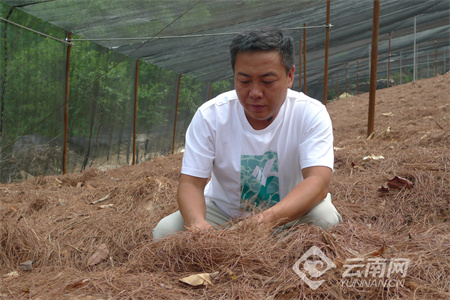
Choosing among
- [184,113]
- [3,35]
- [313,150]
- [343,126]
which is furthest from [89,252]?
[184,113]

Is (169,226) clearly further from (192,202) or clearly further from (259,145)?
(259,145)

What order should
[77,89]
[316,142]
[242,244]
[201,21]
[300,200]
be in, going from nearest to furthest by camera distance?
[242,244]
[300,200]
[316,142]
[201,21]
[77,89]

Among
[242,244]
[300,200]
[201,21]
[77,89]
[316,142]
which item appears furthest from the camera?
[77,89]

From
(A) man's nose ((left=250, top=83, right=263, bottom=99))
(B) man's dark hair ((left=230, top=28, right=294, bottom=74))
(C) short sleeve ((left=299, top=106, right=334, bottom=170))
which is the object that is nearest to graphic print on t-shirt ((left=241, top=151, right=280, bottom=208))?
(C) short sleeve ((left=299, top=106, right=334, bottom=170))

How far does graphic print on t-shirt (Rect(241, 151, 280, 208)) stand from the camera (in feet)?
6.49

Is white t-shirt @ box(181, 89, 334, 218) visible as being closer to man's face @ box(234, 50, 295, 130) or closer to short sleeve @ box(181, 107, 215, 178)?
short sleeve @ box(181, 107, 215, 178)

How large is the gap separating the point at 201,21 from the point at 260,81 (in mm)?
4644

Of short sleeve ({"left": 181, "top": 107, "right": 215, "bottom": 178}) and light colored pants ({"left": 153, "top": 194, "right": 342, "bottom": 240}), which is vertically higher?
short sleeve ({"left": 181, "top": 107, "right": 215, "bottom": 178})

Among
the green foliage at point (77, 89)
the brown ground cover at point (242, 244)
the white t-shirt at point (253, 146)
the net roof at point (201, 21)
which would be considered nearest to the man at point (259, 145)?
the white t-shirt at point (253, 146)

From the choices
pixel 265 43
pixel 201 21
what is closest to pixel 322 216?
pixel 265 43

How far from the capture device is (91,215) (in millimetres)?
3020

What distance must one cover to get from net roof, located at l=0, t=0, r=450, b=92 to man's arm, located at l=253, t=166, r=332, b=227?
3139 millimetres

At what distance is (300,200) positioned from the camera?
5.82 feet

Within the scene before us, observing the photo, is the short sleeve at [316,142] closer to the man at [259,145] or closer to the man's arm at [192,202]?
the man at [259,145]
